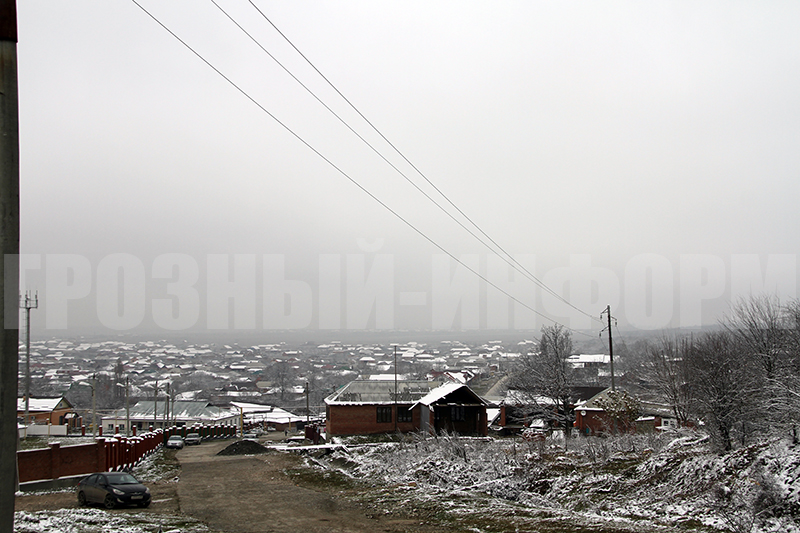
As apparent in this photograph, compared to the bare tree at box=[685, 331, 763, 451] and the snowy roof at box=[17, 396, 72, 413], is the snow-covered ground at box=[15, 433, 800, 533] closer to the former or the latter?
the bare tree at box=[685, 331, 763, 451]

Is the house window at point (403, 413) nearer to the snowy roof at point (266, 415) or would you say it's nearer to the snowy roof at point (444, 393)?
the snowy roof at point (444, 393)

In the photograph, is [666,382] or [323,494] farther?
[666,382]

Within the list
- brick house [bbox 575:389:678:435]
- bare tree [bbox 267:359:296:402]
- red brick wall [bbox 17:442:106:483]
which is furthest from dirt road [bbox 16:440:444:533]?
bare tree [bbox 267:359:296:402]

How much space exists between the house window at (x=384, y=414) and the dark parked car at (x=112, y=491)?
92.1ft

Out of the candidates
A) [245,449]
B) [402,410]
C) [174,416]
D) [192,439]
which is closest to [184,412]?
[174,416]

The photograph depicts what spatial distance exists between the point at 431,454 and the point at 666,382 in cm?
1582

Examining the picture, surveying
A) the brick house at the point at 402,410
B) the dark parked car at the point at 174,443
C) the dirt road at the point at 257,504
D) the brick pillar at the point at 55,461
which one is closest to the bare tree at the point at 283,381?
the dark parked car at the point at 174,443

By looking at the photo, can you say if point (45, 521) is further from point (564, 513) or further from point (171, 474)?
point (171, 474)

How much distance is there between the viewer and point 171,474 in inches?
1056

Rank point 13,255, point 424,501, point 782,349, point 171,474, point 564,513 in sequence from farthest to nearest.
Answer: point 171,474 → point 782,349 → point 424,501 → point 564,513 → point 13,255

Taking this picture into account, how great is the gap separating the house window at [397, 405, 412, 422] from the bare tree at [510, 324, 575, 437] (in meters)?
9.72

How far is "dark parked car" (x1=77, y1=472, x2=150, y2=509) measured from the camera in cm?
1688

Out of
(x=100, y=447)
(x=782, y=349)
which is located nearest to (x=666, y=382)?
(x=782, y=349)

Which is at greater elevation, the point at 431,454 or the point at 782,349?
the point at 782,349
